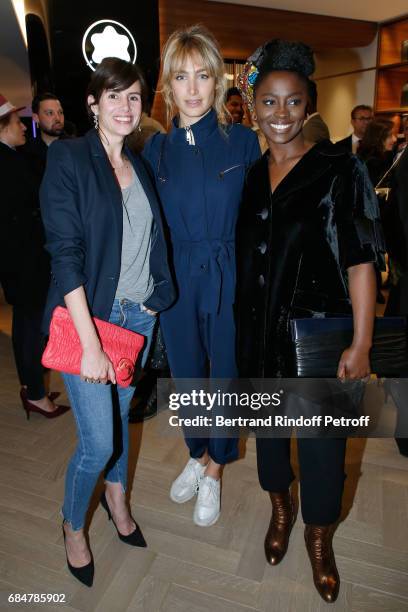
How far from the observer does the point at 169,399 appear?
8.61 ft

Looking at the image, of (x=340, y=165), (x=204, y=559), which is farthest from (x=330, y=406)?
(x=204, y=559)

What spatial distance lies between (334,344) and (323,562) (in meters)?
0.79

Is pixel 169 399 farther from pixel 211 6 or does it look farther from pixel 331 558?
pixel 211 6

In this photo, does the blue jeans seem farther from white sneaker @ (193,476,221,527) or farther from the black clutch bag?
the black clutch bag

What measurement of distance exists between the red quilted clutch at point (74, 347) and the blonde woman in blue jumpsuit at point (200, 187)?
36 cm

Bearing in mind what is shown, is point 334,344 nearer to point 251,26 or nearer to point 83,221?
point 83,221

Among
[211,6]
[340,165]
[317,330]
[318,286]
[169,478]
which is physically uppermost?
[211,6]

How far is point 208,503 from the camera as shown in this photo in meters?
1.78

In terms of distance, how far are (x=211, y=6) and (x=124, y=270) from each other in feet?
17.1

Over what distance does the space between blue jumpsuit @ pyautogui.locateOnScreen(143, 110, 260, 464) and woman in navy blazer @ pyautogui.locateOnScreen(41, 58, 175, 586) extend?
150 mm

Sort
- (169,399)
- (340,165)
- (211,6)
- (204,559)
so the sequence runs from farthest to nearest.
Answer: (211,6), (169,399), (204,559), (340,165)

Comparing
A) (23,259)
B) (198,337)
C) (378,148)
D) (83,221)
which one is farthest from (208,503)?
(378,148)

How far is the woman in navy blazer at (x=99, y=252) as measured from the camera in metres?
1.20

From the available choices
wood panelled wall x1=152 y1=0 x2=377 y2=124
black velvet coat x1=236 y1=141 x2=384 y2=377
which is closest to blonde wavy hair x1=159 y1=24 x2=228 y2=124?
black velvet coat x1=236 y1=141 x2=384 y2=377
